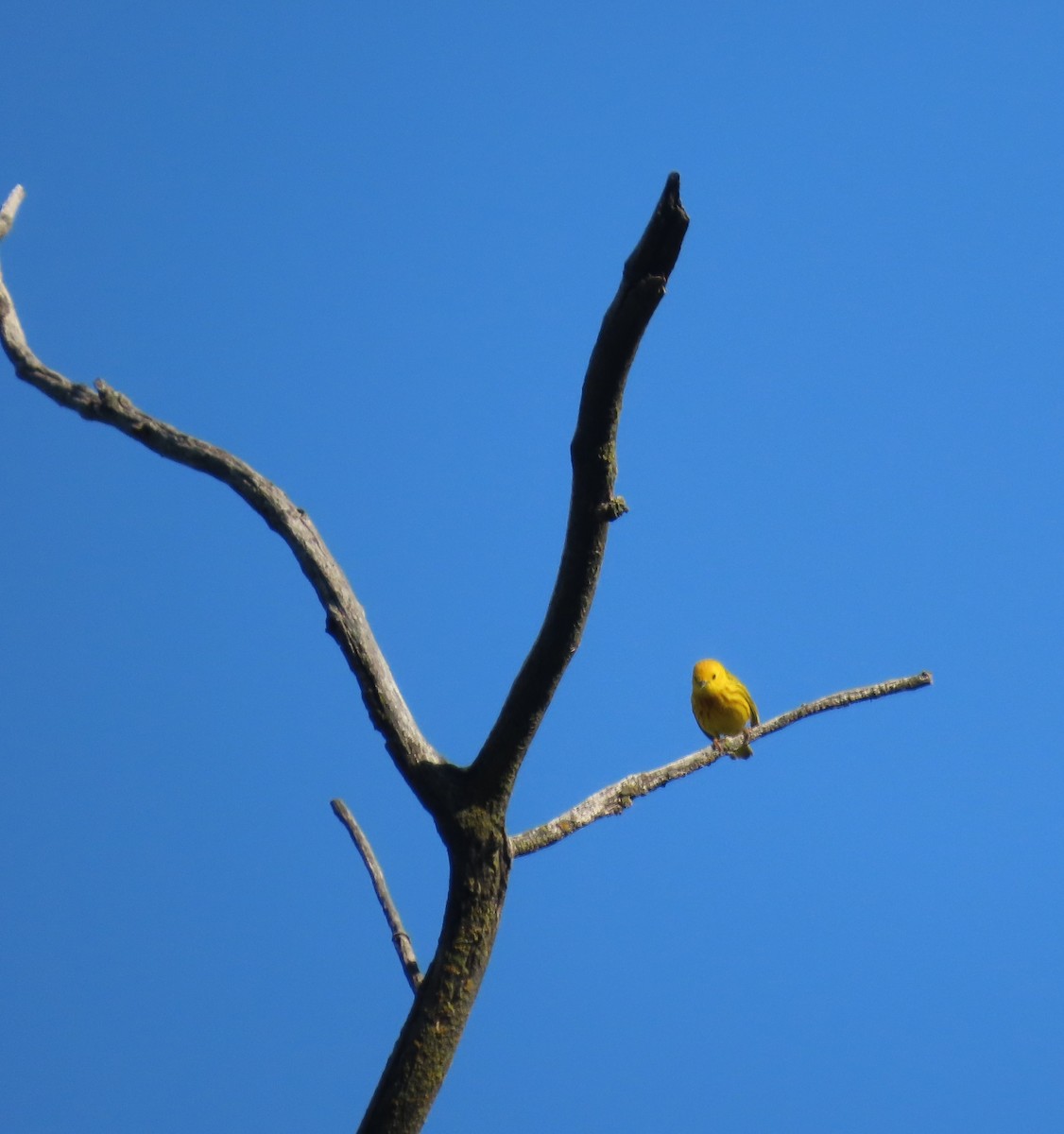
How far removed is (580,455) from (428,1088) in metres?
1.25

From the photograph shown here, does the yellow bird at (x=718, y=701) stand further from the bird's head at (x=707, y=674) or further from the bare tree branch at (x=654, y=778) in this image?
the bare tree branch at (x=654, y=778)

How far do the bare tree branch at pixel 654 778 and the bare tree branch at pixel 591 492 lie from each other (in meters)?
0.27

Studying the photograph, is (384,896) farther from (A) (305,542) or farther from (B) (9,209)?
(B) (9,209)

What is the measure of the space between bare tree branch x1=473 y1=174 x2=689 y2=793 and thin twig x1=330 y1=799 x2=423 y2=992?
31.5 inches

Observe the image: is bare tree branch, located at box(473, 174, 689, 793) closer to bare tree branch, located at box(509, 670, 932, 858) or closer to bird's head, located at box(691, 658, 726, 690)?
bare tree branch, located at box(509, 670, 932, 858)

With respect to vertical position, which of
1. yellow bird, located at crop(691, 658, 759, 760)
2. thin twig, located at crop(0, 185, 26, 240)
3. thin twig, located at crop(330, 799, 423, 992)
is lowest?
thin twig, located at crop(330, 799, 423, 992)

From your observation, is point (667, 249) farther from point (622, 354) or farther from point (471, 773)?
point (471, 773)

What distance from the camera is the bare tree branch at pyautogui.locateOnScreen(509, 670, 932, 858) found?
Answer: 8.79 feet

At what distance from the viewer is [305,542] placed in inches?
105

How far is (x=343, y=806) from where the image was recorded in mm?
3459

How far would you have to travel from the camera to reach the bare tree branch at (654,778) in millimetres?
2678

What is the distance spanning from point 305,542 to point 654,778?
111 cm

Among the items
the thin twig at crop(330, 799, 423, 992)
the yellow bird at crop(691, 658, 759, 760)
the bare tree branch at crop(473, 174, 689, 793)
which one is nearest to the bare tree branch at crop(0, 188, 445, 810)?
the bare tree branch at crop(473, 174, 689, 793)

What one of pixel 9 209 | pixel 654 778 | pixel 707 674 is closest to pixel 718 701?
pixel 707 674
